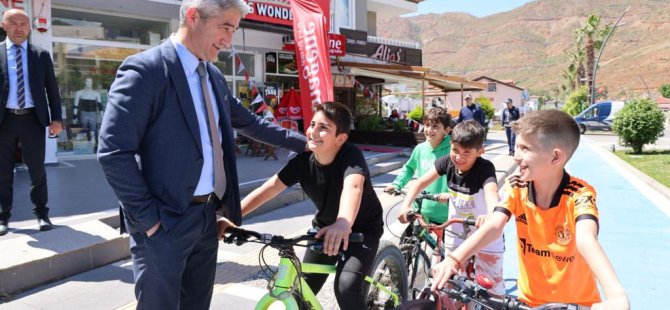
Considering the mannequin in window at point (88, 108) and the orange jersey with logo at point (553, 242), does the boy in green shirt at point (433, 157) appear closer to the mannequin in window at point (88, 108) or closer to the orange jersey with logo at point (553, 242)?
the orange jersey with logo at point (553, 242)

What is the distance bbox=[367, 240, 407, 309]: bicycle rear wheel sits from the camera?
3.12 metres

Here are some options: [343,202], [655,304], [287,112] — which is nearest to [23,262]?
[343,202]

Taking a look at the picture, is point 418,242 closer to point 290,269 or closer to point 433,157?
point 433,157

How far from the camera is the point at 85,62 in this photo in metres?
11.3

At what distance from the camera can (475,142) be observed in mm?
3396

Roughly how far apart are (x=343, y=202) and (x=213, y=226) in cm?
65

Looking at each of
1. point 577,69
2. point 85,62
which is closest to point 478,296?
point 85,62

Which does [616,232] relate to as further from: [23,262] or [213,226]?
[23,262]

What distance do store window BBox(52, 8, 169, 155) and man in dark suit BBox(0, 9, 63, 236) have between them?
671 cm

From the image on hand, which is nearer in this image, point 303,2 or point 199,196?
point 199,196

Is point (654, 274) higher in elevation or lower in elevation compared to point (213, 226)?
lower

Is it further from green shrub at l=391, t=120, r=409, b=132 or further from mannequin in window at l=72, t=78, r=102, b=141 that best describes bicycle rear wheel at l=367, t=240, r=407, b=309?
green shrub at l=391, t=120, r=409, b=132

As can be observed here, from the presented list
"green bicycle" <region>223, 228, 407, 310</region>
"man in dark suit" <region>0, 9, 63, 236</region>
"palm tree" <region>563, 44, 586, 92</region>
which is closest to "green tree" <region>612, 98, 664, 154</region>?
"green bicycle" <region>223, 228, 407, 310</region>

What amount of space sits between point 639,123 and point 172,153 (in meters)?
17.6
